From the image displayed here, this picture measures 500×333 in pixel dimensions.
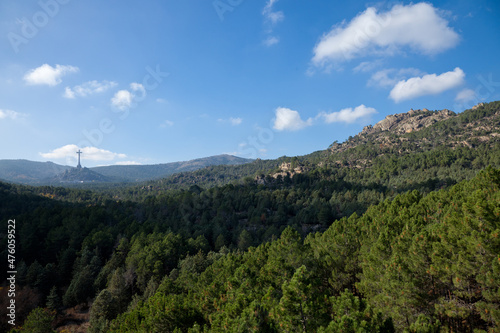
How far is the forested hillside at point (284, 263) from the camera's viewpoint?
39.5 ft

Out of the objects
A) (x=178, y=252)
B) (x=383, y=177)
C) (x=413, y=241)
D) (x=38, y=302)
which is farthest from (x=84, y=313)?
(x=383, y=177)

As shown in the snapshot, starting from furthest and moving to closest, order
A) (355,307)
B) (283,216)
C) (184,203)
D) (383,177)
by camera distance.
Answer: (383,177) < (184,203) < (283,216) < (355,307)

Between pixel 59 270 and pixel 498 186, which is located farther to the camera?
pixel 59 270

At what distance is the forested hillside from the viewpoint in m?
12.1

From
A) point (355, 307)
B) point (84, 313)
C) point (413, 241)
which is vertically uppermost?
point (413, 241)

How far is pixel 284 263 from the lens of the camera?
19562 millimetres

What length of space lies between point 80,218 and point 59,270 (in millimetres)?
20035

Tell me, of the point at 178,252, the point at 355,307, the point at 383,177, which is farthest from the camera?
the point at 383,177

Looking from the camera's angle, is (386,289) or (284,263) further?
(284,263)

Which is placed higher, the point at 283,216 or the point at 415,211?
the point at 415,211

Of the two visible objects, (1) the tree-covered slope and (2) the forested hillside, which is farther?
(2) the forested hillside

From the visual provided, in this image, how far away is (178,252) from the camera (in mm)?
50406

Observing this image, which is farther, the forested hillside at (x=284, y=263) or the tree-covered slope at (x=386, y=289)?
the forested hillside at (x=284, y=263)

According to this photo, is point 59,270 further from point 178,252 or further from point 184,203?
point 184,203
